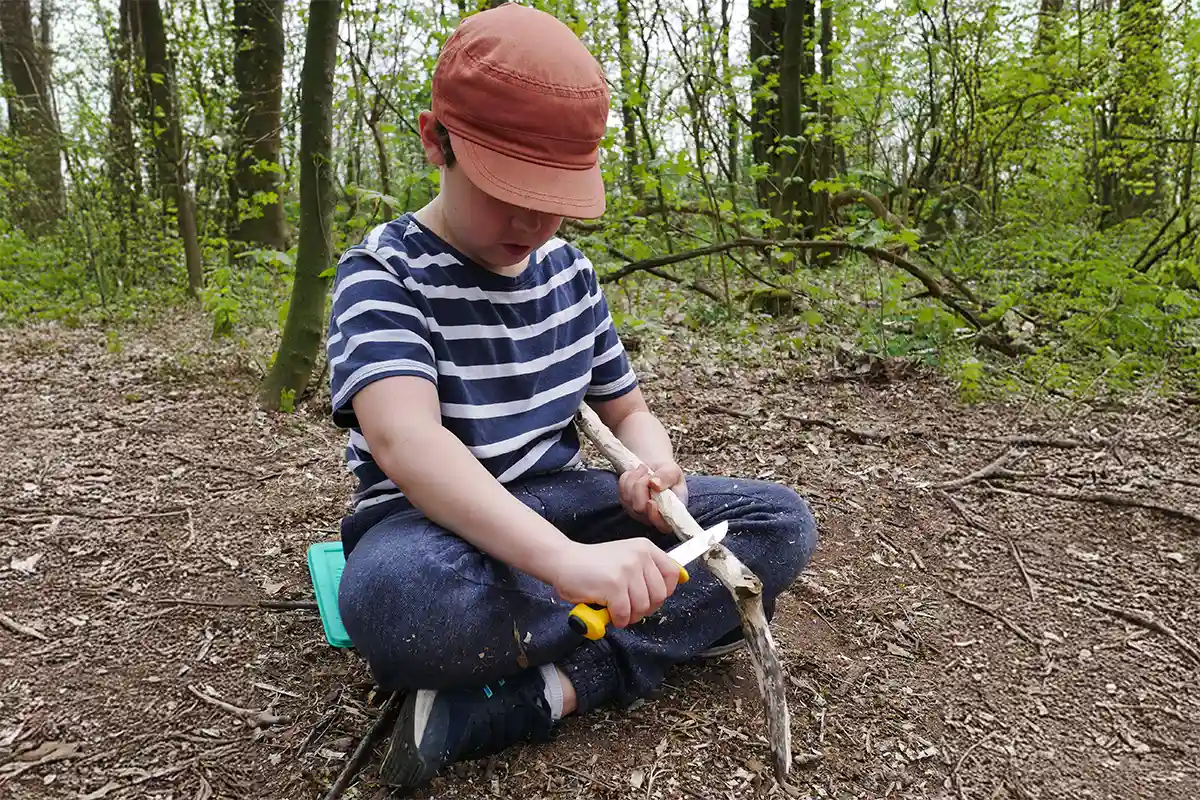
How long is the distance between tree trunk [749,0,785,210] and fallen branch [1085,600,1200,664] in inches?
143

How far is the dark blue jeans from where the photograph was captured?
1.38 meters

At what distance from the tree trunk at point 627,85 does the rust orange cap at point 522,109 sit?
321 centimetres

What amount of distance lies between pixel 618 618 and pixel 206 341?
4165 millimetres

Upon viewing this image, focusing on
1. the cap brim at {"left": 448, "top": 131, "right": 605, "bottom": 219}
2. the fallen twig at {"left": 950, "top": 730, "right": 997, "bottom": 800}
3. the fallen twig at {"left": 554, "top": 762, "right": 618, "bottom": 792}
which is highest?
the cap brim at {"left": 448, "top": 131, "right": 605, "bottom": 219}

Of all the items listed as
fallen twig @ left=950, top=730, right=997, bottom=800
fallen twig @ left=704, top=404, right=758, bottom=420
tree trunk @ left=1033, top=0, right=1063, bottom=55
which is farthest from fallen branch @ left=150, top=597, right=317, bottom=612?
tree trunk @ left=1033, top=0, right=1063, bottom=55

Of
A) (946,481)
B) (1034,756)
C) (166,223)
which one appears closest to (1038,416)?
(946,481)

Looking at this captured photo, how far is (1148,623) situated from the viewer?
77.5 inches

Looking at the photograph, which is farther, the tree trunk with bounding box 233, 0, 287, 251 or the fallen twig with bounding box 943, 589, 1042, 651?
the tree trunk with bounding box 233, 0, 287, 251

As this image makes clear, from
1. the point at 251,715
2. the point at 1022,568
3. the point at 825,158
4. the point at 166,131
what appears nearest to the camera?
the point at 251,715

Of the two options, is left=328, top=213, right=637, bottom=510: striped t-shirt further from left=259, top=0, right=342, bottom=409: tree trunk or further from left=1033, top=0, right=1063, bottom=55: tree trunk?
left=1033, top=0, right=1063, bottom=55: tree trunk

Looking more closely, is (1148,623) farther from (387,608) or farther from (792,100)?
(792,100)

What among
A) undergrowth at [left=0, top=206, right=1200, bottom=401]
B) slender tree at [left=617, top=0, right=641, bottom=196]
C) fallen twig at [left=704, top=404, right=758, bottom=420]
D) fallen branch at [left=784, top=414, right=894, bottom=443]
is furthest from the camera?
slender tree at [left=617, top=0, right=641, bottom=196]

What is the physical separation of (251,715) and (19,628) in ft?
2.07

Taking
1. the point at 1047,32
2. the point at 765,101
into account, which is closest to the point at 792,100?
the point at 765,101
